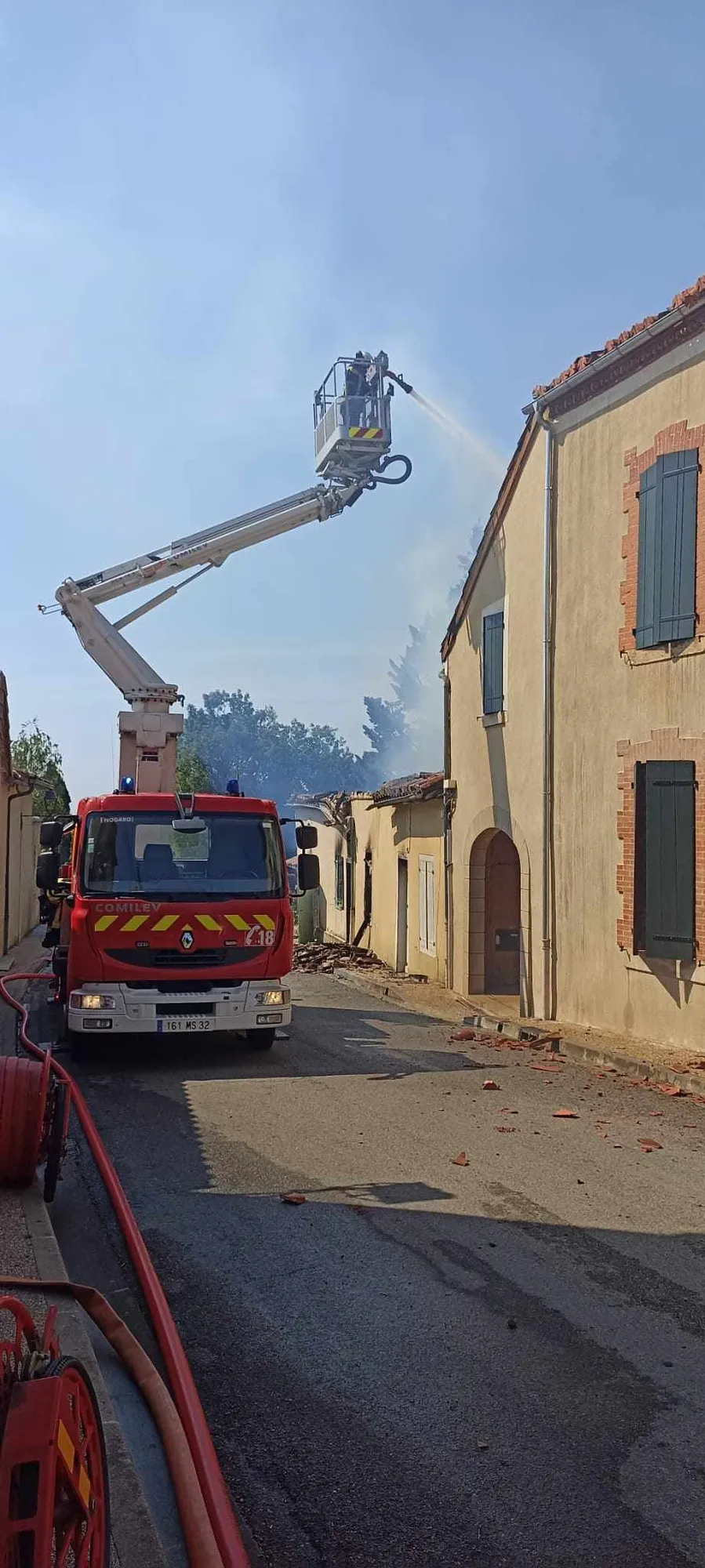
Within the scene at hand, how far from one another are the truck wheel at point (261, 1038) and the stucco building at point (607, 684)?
399 centimetres

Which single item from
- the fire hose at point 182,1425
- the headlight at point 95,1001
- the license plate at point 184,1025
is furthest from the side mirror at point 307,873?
the fire hose at point 182,1425

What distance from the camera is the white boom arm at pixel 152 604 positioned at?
1462cm

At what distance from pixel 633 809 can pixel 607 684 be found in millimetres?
1575

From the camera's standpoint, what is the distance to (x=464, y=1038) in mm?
13406

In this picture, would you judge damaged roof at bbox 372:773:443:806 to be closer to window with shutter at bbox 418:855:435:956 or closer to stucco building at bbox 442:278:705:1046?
window with shutter at bbox 418:855:435:956

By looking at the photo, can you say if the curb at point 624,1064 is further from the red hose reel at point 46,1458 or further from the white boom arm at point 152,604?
the red hose reel at point 46,1458

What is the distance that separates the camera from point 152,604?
17.2 m

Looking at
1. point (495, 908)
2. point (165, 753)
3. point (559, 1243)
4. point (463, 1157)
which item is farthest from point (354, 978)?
point (559, 1243)

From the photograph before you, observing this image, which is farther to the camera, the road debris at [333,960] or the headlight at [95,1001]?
the road debris at [333,960]

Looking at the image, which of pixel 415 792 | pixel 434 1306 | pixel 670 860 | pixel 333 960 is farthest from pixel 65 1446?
pixel 333 960

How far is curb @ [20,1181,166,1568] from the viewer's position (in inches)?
130

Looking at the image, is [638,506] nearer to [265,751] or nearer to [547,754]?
[547,754]

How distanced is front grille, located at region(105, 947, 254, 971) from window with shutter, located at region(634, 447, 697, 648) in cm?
534

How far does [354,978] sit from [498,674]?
22.7ft
